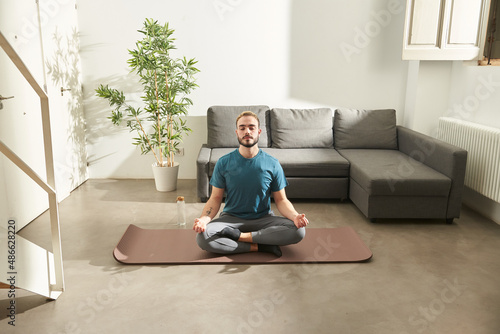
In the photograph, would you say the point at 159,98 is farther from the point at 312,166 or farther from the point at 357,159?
the point at 357,159

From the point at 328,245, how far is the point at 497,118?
6.39 ft

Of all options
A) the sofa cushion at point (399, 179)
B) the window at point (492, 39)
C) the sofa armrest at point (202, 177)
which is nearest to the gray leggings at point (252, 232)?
the sofa cushion at point (399, 179)

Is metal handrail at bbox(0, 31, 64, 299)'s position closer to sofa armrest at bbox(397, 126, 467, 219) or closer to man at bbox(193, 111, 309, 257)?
man at bbox(193, 111, 309, 257)

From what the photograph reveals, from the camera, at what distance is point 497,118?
379 cm

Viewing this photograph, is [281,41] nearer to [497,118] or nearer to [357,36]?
[357,36]

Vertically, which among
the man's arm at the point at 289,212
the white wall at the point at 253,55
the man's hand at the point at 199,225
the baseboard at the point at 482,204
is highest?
the white wall at the point at 253,55

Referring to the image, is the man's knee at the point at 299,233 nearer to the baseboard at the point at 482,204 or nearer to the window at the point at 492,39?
the baseboard at the point at 482,204

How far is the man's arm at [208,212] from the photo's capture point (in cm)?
272

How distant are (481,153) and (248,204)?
2164 millimetres

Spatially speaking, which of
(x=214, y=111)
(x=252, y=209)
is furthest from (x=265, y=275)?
(x=214, y=111)

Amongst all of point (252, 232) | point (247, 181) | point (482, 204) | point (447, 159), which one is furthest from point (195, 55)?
point (482, 204)

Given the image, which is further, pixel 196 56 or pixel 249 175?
pixel 196 56

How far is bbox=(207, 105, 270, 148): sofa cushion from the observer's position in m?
4.54

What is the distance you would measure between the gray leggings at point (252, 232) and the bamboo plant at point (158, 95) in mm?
1783
